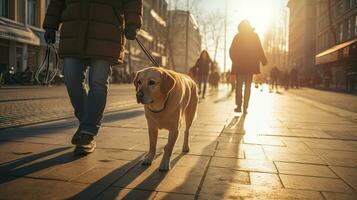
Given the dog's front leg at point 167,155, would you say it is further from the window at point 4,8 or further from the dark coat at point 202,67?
the window at point 4,8

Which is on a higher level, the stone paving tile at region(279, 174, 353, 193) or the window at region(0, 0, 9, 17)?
the window at region(0, 0, 9, 17)

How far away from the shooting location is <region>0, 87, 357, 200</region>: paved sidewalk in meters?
2.91

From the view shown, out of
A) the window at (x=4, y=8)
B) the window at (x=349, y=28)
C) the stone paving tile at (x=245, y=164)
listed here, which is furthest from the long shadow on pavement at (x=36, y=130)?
the window at (x=349, y=28)

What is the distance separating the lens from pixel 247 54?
9.57m

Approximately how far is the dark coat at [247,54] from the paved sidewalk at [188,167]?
3468 millimetres

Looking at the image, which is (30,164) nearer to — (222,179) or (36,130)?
(222,179)

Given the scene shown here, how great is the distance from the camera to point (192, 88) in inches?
182

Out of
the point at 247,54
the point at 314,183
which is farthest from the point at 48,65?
the point at 247,54

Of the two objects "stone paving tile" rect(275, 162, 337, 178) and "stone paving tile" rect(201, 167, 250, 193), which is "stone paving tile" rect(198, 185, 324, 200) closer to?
"stone paving tile" rect(201, 167, 250, 193)

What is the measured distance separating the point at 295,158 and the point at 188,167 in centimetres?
120

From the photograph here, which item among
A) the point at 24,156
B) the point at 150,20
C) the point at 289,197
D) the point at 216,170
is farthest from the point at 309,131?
the point at 150,20

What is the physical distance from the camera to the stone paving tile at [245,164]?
12.1 ft

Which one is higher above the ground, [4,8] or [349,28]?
[349,28]

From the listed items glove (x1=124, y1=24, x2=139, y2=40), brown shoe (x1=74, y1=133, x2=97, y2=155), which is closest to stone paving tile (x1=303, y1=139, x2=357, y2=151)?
glove (x1=124, y1=24, x2=139, y2=40)
